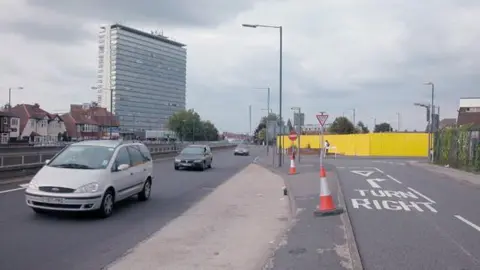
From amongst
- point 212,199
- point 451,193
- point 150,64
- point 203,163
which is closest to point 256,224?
point 212,199

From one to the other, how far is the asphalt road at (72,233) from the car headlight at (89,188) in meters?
0.63

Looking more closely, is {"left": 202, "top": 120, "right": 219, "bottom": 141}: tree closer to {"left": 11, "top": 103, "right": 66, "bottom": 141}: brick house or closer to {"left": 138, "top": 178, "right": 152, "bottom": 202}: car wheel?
{"left": 11, "top": 103, "right": 66, "bottom": 141}: brick house

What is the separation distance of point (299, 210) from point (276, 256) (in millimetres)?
4416

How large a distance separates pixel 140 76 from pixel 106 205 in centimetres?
8966

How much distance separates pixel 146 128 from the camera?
4801 inches

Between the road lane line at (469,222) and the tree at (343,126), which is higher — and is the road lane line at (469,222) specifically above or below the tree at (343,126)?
below

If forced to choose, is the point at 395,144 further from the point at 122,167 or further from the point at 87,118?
the point at 87,118

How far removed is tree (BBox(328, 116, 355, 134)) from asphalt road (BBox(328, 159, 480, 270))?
8447 cm

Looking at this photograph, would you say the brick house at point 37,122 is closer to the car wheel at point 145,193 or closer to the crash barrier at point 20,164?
the crash barrier at point 20,164

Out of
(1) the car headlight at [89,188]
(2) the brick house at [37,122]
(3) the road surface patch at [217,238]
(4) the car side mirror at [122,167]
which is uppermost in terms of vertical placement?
(2) the brick house at [37,122]

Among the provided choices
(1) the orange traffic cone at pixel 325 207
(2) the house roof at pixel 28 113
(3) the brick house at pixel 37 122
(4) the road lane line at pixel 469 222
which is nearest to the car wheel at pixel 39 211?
(1) the orange traffic cone at pixel 325 207

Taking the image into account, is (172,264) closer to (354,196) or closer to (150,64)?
(354,196)

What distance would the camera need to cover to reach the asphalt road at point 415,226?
6.70 meters

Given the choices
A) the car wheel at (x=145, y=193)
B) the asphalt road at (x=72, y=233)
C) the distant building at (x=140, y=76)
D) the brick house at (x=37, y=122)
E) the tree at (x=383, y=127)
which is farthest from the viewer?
the tree at (x=383, y=127)
